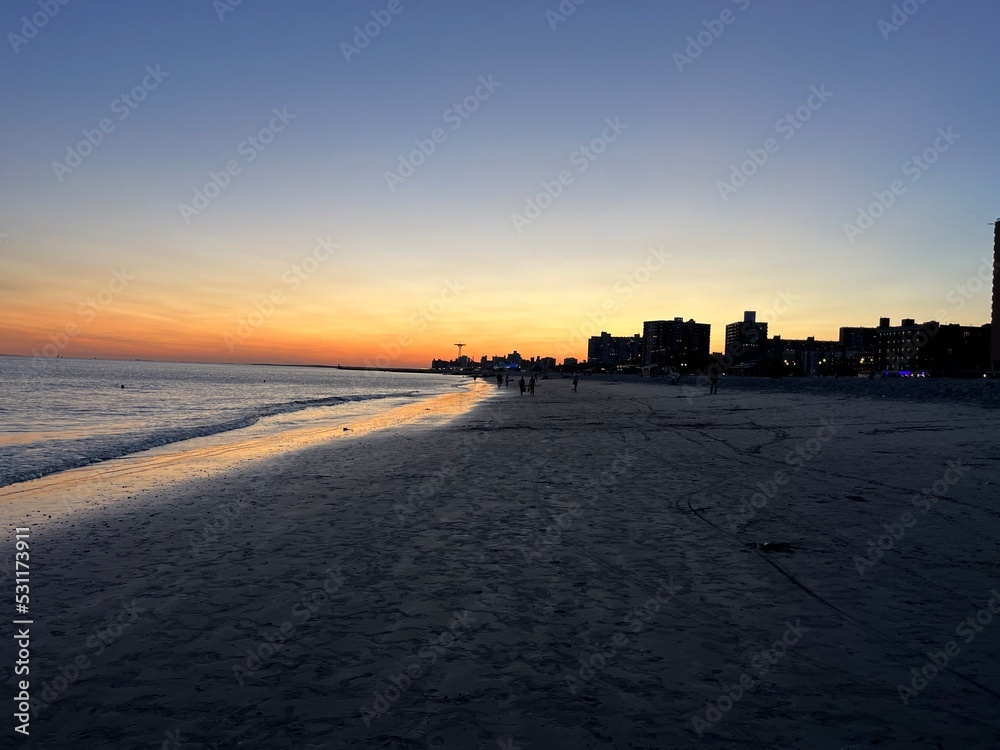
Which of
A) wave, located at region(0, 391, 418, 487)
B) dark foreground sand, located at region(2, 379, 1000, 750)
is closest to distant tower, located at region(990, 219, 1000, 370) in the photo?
dark foreground sand, located at region(2, 379, 1000, 750)

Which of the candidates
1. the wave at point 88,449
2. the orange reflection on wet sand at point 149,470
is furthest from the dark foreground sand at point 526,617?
the wave at point 88,449

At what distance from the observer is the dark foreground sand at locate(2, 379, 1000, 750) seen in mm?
4590

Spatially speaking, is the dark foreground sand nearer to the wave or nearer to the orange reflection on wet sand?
the orange reflection on wet sand

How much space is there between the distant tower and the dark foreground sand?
134884 millimetres

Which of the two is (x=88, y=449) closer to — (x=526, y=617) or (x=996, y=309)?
(x=526, y=617)

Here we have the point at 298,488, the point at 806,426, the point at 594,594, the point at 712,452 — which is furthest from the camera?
the point at 806,426

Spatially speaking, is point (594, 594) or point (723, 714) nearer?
point (723, 714)

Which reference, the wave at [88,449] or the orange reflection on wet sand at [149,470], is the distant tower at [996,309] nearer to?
the orange reflection on wet sand at [149,470]

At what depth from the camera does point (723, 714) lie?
15.5 feet

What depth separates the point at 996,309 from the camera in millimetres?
119562

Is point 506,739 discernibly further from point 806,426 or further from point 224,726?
point 806,426

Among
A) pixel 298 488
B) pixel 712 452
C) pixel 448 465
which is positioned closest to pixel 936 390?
pixel 712 452

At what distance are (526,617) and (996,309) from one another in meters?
152

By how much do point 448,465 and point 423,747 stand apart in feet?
44.9
